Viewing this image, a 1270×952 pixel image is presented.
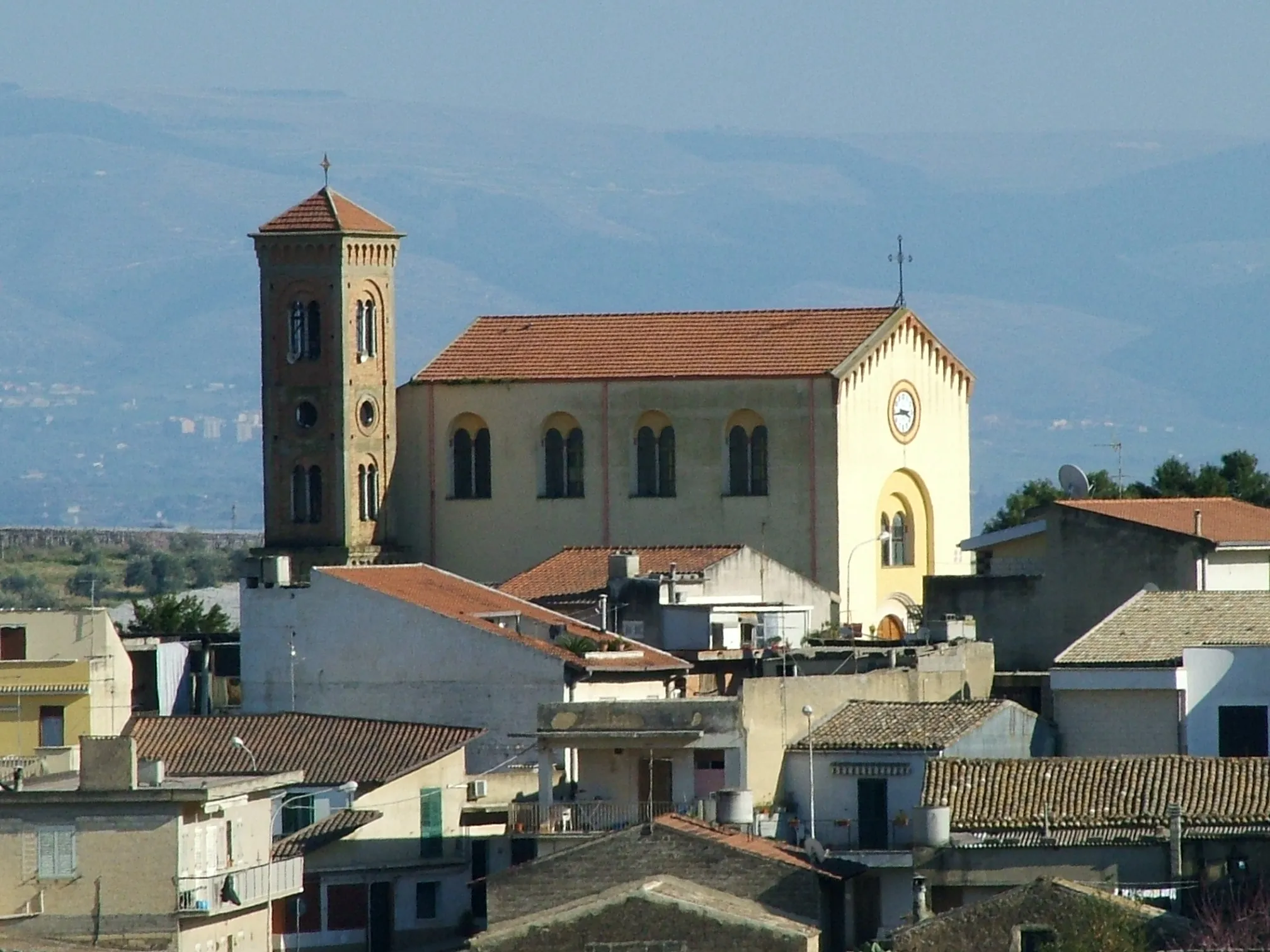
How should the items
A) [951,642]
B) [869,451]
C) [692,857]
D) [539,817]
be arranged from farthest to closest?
[869,451]
[951,642]
[539,817]
[692,857]

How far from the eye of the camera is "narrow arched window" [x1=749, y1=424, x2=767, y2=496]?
72875 mm

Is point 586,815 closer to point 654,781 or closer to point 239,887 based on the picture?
point 654,781

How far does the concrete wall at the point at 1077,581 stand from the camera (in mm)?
55656

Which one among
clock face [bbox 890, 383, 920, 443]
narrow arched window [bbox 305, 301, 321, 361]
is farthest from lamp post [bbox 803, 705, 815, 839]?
narrow arched window [bbox 305, 301, 321, 361]

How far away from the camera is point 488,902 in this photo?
38.6 meters

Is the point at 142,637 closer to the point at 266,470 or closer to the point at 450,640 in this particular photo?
the point at 450,640

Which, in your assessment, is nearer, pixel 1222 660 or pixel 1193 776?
pixel 1193 776

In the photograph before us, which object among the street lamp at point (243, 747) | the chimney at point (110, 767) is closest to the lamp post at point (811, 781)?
the street lamp at point (243, 747)

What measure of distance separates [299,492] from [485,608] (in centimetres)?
2425

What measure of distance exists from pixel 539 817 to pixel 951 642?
11722 millimetres

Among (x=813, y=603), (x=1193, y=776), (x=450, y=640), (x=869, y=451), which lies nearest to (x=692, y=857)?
(x=1193, y=776)

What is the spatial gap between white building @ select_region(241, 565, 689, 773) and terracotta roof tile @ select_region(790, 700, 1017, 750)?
5247mm

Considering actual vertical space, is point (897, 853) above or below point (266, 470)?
below

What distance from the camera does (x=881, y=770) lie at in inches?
1642
